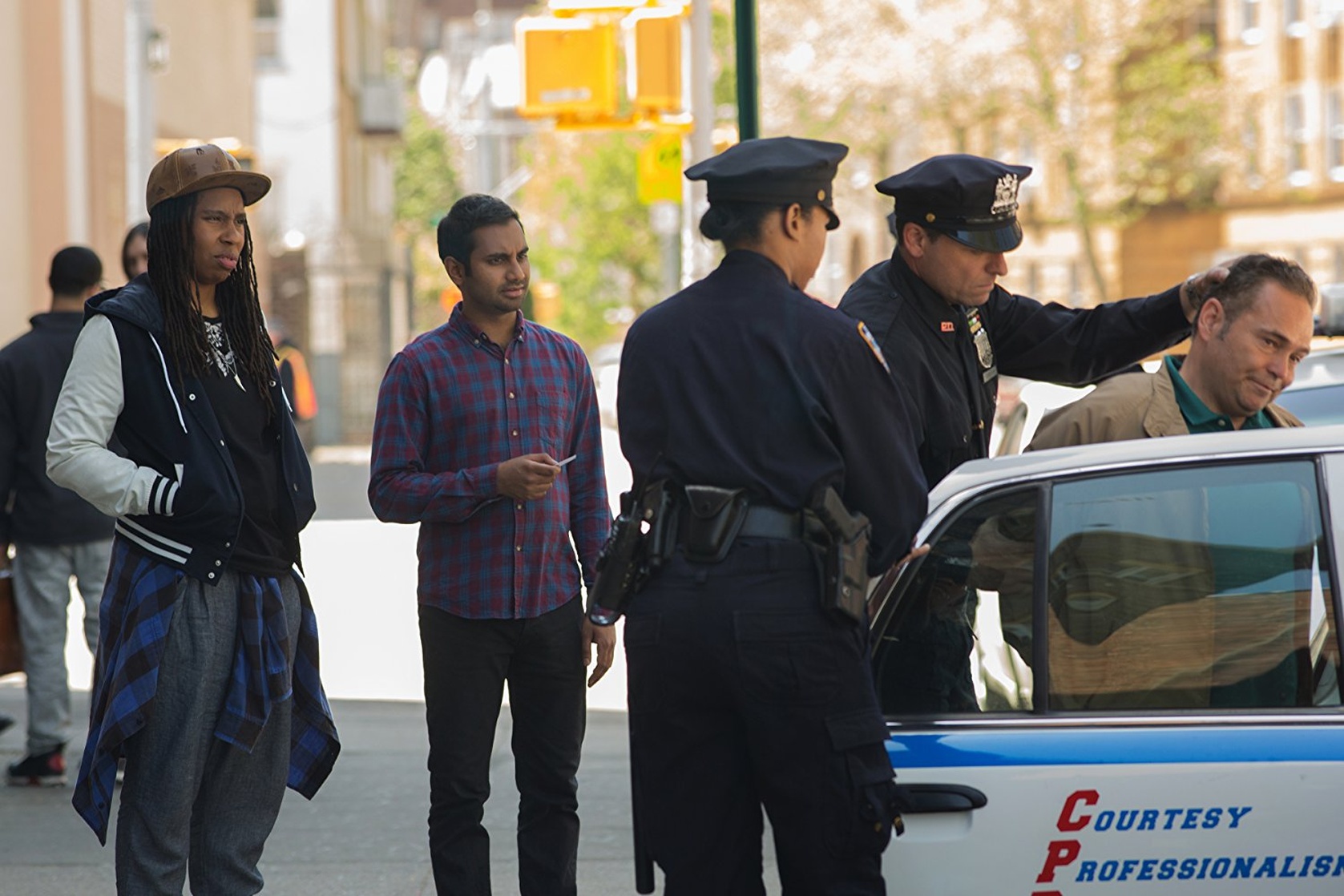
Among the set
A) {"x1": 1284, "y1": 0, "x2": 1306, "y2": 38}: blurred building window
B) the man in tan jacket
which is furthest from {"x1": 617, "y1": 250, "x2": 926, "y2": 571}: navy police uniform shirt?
{"x1": 1284, "y1": 0, "x2": 1306, "y2": 38}: blurred building window

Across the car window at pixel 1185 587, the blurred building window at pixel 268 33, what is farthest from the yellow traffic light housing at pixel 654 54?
the blurred building window at pixel 268 33

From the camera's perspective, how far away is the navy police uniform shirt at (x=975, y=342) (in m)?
4.11

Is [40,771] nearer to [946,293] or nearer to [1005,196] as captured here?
[946,293]

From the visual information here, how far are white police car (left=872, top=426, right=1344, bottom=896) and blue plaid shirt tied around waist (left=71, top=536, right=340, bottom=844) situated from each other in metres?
1.30

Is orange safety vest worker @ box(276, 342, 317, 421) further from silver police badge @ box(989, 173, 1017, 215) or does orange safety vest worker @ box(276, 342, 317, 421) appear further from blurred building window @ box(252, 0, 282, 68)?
blurred building window @ box(252, 0, 282, 68)

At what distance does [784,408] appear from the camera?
3.32m

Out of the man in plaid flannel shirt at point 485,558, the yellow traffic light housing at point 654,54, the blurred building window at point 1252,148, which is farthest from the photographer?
the blurred building window at point 1252,148

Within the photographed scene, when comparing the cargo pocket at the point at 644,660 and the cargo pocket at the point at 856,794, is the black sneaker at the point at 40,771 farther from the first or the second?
the cargo pocket at the point at 856,794

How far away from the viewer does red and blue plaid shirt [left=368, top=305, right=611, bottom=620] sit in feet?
14.4

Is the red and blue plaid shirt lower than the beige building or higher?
lower

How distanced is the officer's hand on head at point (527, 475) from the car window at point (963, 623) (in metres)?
0.96

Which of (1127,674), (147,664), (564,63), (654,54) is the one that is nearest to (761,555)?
(1127,674)

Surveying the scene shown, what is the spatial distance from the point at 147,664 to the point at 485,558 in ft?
2.89

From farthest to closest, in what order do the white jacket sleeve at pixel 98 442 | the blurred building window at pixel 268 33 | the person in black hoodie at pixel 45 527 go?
the blurred building window at pixel 268 33
the person in black hoodie at pixel 45 527
the white jacket sleeve at pixel 98 442
